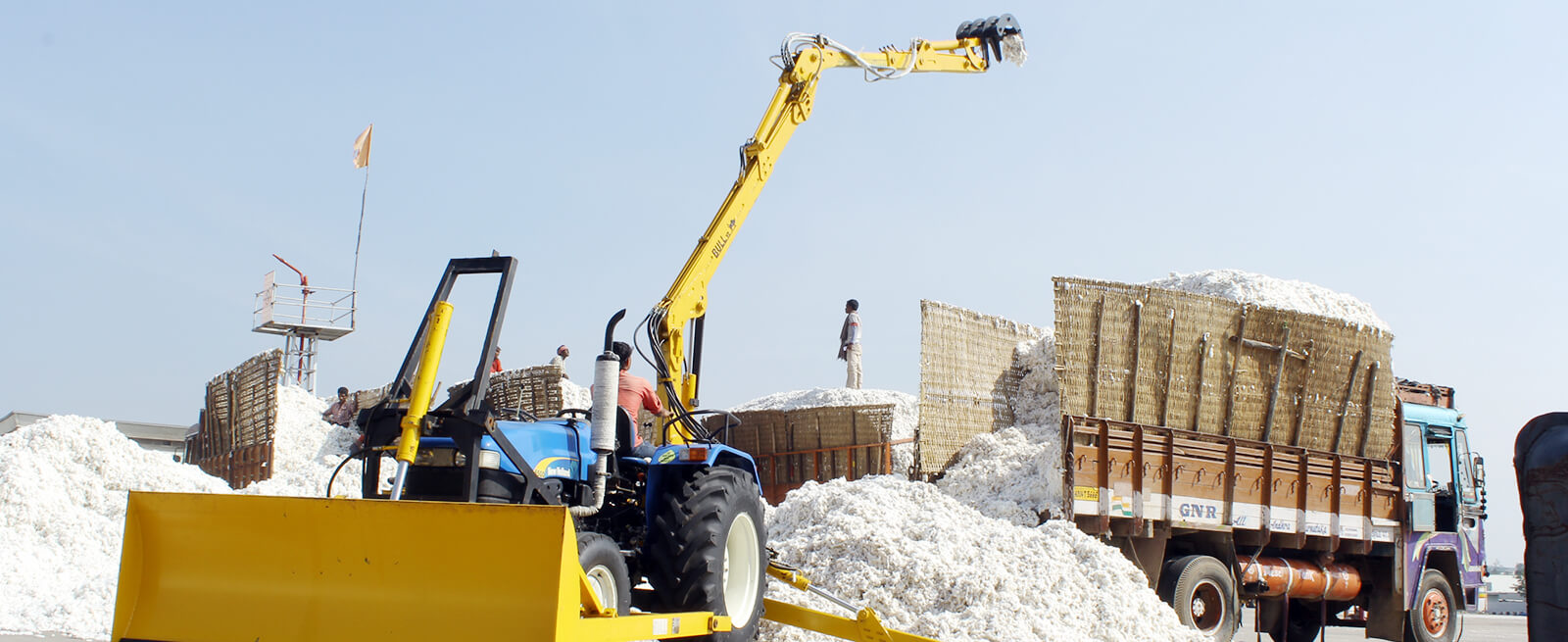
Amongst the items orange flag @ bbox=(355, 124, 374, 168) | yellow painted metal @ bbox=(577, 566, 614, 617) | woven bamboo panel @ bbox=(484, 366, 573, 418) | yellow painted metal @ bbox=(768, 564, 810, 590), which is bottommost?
yellow painted metal @ bbox=(768, 564, 810, 590)

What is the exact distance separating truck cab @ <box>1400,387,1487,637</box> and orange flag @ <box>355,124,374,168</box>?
23.6 m

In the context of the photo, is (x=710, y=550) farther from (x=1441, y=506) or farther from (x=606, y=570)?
(x=1441, y=506)

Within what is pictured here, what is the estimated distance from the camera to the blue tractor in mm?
5273

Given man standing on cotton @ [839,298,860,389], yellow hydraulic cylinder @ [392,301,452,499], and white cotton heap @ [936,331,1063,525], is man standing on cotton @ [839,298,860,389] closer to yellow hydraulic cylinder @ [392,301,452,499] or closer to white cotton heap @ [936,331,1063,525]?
white cotton heap @ [936,331,1063,525]

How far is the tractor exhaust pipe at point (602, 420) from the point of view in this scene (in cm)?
552

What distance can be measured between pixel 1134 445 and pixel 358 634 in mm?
7323

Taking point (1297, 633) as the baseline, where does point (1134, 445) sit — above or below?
above

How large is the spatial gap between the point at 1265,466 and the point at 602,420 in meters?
7.84

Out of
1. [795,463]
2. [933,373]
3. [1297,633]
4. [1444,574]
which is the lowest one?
[1297,633]

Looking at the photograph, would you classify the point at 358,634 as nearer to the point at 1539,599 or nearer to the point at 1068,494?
the point at 1539,599

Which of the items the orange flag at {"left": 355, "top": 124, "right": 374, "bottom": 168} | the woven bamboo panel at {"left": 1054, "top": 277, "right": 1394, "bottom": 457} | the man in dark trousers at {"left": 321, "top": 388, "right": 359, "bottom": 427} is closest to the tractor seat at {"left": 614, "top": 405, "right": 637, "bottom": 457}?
the woven bamboo panel at {"left": 1054, "top": 277, "right": 1394, "bottom": 457}

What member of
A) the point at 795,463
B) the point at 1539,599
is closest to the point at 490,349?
the point at 1539,599

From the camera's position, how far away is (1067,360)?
10.3 metres

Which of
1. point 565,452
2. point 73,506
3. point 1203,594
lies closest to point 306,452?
point 73,506
